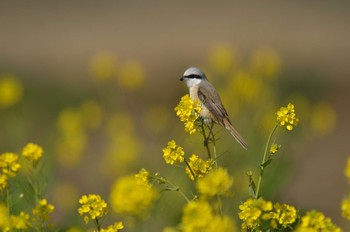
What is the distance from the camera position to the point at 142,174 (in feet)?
11.9

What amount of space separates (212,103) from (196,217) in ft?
8.12

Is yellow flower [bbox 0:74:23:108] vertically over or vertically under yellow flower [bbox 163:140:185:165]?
over

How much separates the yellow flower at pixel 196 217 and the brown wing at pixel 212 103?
89.1 inches

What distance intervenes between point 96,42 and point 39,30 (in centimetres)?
245

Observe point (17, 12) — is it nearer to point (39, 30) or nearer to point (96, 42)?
point (39, 30)

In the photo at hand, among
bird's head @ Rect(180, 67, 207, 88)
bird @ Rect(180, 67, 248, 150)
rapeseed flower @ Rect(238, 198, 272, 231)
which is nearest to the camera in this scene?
rapeseed flower @ Rect(238, 198, 272, 231)

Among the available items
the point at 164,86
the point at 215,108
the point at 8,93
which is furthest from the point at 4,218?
the point at 164,86

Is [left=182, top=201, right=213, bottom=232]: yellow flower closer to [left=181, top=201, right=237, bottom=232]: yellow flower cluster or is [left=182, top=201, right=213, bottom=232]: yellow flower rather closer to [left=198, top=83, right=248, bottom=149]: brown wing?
[left=181, top=201, right=237, bottom=232]: yellow flower cluster

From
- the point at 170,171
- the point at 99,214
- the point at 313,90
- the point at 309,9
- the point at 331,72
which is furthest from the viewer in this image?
the point at 309,9

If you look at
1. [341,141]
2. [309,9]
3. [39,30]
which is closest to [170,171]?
[341,141]

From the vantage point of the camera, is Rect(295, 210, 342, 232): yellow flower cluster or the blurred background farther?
the blurred background

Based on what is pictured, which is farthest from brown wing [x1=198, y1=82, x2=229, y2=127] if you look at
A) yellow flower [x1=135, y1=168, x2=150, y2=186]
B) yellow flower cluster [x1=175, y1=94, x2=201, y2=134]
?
yellow flower [x1=135, y1=168, x2=150, y2=186]

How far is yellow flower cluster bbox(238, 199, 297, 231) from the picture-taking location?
3.27m

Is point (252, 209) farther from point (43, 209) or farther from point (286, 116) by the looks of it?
point (43, 209)
